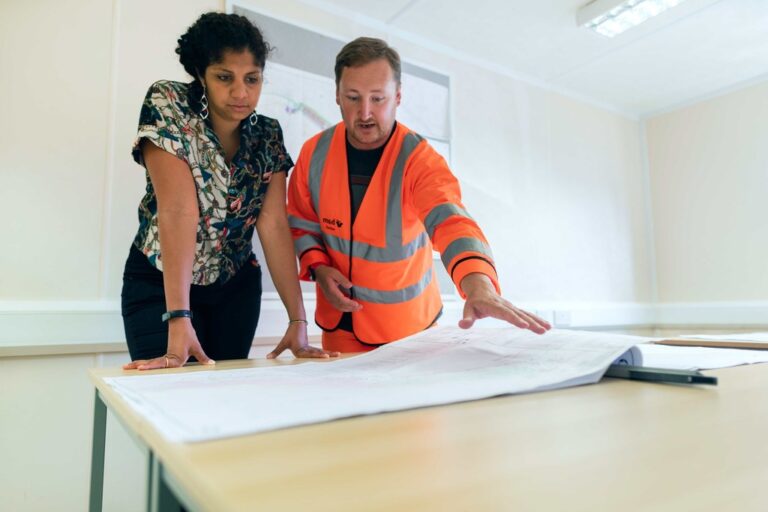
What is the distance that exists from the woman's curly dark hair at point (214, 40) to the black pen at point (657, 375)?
0.98 meters

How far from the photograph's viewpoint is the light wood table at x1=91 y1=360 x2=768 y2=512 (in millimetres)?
278

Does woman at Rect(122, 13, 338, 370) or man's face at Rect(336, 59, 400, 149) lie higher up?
man's face at Rect(336, 59, 400, 149)

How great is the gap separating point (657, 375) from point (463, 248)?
0.46 metres

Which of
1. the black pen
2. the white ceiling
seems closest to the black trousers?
the black pen

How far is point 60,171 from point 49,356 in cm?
58

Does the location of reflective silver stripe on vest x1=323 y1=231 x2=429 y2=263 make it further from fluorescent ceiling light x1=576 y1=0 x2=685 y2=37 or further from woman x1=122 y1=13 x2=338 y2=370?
fluorescent ceiling light x1=576 y1=0 x2=685 y2=37

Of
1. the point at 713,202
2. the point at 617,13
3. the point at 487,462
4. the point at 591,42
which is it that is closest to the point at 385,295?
the point at 487,462

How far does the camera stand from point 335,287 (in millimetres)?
1295

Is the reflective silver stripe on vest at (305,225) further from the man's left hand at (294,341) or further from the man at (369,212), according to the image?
the man's left hand at (294,341)

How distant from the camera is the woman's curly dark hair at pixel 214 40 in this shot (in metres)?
1.16

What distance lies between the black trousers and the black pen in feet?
2.86

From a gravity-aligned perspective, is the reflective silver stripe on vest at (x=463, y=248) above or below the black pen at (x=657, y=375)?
above

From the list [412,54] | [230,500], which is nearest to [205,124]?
[230,500]

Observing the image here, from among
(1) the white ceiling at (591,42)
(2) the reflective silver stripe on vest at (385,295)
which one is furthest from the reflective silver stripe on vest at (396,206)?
(1) the white ceiling at (591,42)
